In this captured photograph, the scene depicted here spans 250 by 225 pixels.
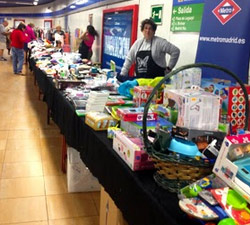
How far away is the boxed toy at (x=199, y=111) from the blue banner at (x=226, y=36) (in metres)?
1.10

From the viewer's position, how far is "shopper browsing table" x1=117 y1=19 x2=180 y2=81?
11.9 ft

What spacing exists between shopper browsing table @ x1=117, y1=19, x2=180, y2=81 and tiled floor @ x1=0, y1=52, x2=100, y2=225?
133 cm

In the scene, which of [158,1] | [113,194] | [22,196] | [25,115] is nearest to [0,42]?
[25,115]

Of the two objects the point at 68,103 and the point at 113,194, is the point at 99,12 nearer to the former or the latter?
the point at 68,103

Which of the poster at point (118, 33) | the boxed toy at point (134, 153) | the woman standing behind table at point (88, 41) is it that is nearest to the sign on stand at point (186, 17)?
the poster at point (118, 33)

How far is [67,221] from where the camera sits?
8.17 feet

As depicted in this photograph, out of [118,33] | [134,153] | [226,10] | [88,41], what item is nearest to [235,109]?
[134,153]

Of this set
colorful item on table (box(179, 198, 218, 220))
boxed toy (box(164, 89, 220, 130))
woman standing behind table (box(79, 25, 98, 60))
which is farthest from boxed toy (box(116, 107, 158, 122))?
woman standing behind table (box(79, 25, 98, 60))

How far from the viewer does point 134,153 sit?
4.44 feet

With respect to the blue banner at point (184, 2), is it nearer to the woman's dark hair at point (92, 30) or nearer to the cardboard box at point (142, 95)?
the cardboard box at point (142, 95)

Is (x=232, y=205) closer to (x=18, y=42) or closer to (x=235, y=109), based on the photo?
(x=235, y=109)

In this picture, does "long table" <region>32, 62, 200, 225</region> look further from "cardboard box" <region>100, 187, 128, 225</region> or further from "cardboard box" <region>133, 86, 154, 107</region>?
"cardboard box" <region>133, 86, 154, 107</region>

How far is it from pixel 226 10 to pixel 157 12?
1.80m

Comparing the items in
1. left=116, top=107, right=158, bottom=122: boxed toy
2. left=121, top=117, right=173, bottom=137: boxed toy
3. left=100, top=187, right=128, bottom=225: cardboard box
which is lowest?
left=100, top=187, right=128, bottom=225: cardboard box
